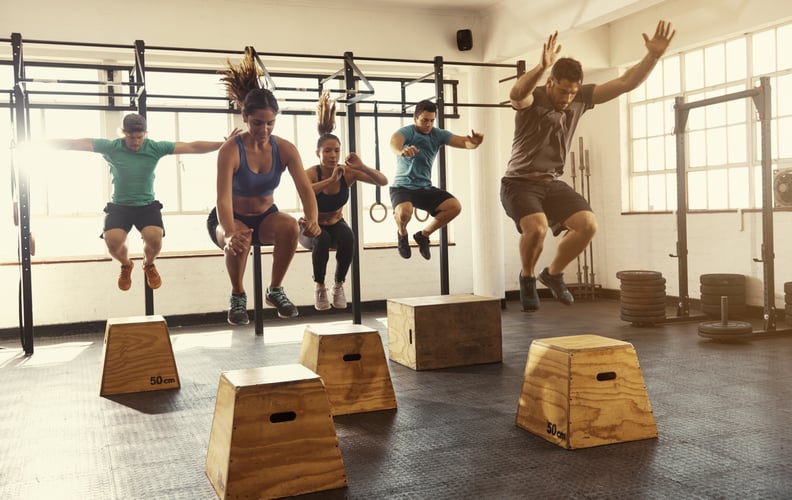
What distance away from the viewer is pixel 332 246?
484cm

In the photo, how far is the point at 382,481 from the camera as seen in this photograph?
334 cm

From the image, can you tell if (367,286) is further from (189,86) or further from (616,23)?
(616,23)

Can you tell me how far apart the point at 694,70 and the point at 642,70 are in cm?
526

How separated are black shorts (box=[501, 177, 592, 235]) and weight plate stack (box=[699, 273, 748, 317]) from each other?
14.8 feet

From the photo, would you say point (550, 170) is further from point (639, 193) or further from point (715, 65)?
point (639, 193)

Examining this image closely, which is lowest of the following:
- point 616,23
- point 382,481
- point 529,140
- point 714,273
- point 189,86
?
point 382,481

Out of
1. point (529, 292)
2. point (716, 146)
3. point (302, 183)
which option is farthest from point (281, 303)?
point (716, 146)

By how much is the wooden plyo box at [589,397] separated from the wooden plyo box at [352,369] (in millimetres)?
1036

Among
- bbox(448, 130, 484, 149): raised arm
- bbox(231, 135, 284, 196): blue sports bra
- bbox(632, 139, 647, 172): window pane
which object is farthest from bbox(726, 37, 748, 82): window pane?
bbox(231, 135, 284, 196): blue sports bra

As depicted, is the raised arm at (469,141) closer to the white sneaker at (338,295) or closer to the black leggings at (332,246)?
the black leggings at (332,246)

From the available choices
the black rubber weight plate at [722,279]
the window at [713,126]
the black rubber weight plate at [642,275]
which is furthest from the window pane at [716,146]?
the black rubber weight plate at [642,275]

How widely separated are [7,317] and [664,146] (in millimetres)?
7858

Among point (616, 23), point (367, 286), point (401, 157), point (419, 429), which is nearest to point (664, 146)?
point (616, 23)

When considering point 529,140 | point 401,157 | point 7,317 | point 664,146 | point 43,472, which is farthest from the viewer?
point 664,146
